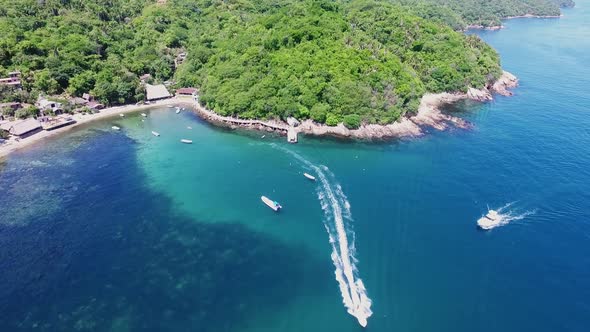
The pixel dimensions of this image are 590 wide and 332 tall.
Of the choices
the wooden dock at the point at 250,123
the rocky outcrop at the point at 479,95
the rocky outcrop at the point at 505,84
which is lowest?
the wooden dock at the point at 250,123

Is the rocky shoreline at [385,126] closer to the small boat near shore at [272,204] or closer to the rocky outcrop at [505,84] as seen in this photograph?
the rocky outcrop at [505,84]

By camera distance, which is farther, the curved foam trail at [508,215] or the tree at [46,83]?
the tree at [46,83]

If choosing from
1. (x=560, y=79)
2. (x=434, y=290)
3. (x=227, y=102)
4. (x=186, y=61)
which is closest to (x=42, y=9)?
(x=186, y=61)

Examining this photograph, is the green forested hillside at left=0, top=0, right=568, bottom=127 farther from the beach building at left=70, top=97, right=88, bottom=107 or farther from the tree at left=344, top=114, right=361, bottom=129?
the beach building at left=70, top=97, right=88, bottom=107

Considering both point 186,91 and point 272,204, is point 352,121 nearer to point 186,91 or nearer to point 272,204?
point 272,204

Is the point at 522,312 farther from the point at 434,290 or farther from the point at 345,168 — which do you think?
the point at 345,168

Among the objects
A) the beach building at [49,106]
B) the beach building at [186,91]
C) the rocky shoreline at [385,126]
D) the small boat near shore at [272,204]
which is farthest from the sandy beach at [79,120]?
the small boat near shore at [272,204]
